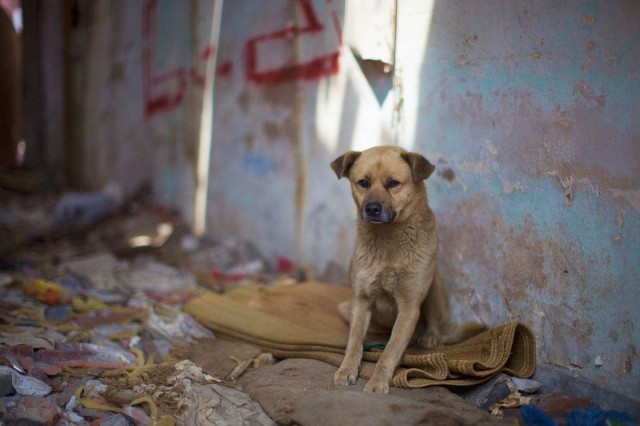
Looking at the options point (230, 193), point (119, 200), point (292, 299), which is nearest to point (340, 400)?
point (292, 299)

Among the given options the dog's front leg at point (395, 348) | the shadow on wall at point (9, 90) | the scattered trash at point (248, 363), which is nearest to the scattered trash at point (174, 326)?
the scattered trash at point (248, 363)

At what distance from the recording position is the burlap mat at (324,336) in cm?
334

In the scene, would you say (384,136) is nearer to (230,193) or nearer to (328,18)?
(328,18)

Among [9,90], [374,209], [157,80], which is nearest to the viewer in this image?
[374,209]

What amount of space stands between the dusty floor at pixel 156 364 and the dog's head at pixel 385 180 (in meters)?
1.04

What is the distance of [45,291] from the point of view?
4.84 m

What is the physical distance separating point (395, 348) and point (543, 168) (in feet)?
4.52

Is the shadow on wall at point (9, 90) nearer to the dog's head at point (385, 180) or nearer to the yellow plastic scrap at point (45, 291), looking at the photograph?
the yellow plastic scrap at point (45, 291)

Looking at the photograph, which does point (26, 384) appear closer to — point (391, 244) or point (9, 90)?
point (391, 244)

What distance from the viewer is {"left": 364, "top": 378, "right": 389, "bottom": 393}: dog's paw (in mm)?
3152

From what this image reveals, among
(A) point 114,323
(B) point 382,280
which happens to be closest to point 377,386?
(B) point 382,280

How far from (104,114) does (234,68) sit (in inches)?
167

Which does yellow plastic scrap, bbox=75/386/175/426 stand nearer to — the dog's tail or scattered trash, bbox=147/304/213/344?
scattered trash, bbox=147/304/213/344

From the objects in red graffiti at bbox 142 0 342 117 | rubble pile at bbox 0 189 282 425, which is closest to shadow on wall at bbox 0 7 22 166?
rubble pile at bbox 0 189 282 425
